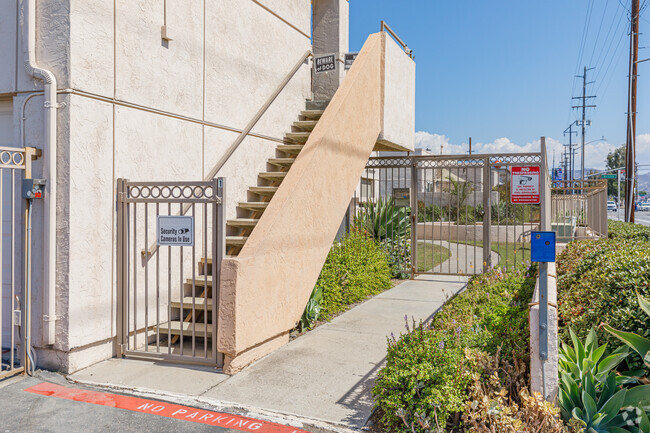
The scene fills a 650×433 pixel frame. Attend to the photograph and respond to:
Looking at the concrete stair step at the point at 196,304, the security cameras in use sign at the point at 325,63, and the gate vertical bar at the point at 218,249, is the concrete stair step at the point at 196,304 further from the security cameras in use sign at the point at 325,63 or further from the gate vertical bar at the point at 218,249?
the security cameras in use sign at the point at 325,63

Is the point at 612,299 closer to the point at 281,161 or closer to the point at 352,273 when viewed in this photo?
the point at 352,273

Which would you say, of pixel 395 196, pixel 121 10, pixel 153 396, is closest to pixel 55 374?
pixel 153 396

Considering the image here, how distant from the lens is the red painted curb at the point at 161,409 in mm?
4051

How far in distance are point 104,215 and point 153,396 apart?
1956 mm

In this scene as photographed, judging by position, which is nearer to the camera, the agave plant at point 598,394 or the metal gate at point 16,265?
the agave plant at point 598,394

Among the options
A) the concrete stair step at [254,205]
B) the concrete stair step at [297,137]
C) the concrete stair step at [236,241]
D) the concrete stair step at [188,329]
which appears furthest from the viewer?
the concrete stair step at [297,137]

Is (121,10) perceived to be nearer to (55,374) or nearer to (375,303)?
(55,374)

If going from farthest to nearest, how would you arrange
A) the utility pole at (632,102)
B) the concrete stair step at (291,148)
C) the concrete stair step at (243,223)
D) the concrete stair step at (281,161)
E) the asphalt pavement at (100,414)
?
the utility pole at (632,102) → the concrete stair step at (291,148) → the concrete stair step at (281,161) → the concrete stair step at (243,223) → the asphalt pavement at (100,414)

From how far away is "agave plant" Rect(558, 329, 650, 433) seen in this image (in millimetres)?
3373

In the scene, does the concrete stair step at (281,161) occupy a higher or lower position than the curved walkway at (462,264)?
higher

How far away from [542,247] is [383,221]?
8.16 meters

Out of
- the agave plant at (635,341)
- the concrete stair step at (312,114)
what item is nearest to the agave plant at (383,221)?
the concrete stair step at (312,114)

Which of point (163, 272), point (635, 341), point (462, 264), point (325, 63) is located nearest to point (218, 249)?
point (163, 272)

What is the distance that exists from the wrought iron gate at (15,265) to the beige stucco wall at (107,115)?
0.11 metres
